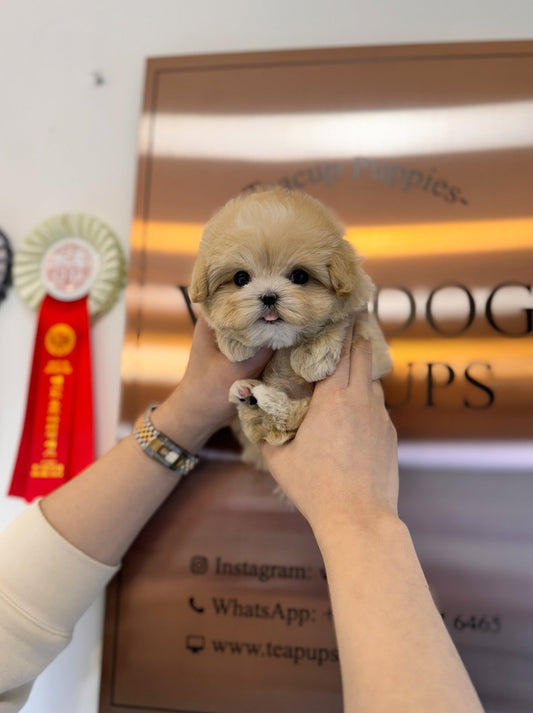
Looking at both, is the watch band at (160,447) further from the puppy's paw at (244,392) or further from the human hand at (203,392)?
the puppy's paw at (244,392)

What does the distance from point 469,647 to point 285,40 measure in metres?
1.44

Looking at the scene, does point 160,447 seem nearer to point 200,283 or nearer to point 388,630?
point 200,283

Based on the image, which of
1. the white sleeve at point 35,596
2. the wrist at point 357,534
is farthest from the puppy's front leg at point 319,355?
the white sleeve at point 35,596

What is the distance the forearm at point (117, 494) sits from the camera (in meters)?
0.96

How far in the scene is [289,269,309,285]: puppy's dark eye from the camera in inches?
29.9

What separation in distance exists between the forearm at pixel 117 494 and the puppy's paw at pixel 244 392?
17cm

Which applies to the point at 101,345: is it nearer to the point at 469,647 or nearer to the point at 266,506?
the point at 266,506

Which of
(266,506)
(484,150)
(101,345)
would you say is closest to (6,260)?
(101,345)

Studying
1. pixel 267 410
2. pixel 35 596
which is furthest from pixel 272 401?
pixel 35 596

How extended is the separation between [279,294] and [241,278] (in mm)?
77

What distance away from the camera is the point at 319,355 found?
0.79m

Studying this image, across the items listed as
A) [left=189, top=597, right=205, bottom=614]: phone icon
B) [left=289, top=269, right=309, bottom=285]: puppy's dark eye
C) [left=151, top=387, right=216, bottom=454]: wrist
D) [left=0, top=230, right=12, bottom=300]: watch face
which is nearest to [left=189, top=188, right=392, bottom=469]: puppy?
[left=289, top=269, right=309, bottom=285]: puppy's dark eye

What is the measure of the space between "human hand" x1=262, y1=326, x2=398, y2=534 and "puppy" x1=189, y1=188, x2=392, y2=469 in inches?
1.1

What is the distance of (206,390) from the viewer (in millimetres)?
935
